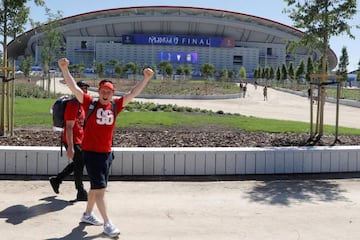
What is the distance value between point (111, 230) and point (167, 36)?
8720 centimetres

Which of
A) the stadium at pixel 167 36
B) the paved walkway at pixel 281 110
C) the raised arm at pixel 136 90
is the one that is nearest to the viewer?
the raised arm at pixel 136 90

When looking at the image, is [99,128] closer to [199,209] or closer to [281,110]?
[199,209]

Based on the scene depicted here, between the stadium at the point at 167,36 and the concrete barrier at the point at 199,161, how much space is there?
8079 cm

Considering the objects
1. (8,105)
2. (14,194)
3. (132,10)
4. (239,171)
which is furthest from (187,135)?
(132,10)

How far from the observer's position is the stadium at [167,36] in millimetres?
88312

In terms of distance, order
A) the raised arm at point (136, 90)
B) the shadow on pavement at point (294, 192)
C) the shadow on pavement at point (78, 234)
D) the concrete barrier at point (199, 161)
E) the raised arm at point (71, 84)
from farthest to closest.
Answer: the concrete barrier at point (199, 161) < the shadow on pavement at point (294, 192) < the raised arm at point (136, 90) < the raised arm at point (71, 84) < the shadow on pavement at point (78, 234)

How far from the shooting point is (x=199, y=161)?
6.60 meters

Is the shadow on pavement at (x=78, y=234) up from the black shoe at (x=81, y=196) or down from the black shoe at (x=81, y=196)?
down

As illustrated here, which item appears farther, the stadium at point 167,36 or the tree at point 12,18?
the stadium at point 167,36

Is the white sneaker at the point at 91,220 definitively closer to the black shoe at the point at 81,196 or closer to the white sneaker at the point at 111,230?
the white sneaker at the point at 111,230

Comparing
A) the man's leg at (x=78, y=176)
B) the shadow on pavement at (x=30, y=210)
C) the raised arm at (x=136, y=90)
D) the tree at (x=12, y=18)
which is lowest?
the shadow on pavement at (x=30, y=210)

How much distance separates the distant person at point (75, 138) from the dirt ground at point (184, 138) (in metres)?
2.16

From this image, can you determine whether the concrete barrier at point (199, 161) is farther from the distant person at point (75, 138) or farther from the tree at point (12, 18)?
the tree at point (12, 18)

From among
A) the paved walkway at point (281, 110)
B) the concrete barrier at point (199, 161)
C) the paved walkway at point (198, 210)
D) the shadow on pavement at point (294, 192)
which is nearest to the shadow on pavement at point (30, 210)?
the paved walkway at point (198, 210)
